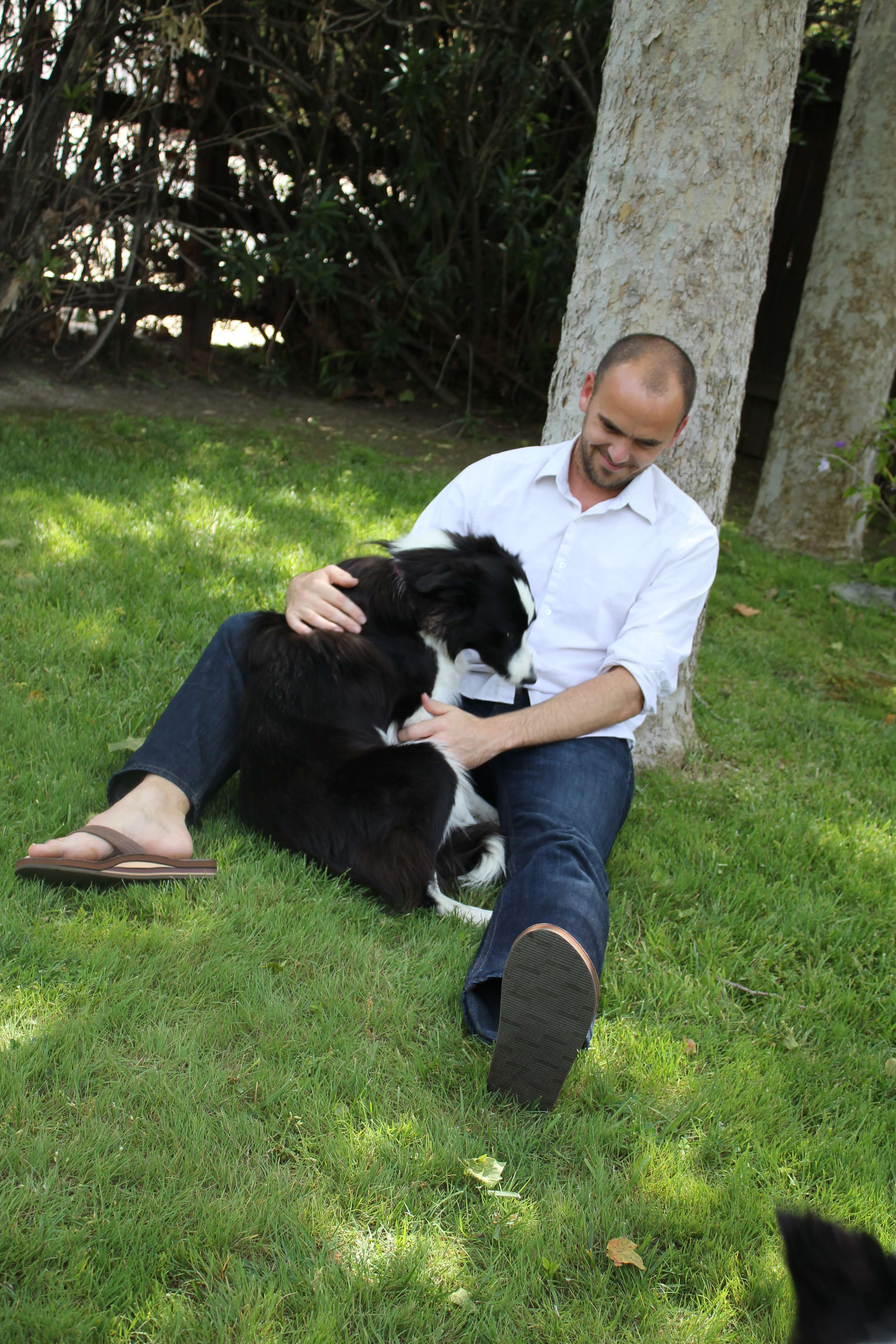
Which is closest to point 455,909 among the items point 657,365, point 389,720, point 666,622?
point 389,720

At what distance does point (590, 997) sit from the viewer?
2064 millimetres

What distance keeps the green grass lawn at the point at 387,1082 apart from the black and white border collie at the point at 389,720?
0.15 meters

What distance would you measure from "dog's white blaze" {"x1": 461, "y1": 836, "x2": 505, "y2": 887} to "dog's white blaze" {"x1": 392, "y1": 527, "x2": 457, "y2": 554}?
0.90 metres

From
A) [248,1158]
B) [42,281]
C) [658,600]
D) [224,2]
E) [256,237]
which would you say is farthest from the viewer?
[256,237]

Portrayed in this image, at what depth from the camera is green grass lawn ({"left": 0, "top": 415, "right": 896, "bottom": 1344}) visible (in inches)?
66.4

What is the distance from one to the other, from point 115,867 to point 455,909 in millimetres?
901

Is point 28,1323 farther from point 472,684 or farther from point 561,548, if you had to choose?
point 561,548

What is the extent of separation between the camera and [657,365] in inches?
113

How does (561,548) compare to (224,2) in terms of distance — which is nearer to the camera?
(561,548)

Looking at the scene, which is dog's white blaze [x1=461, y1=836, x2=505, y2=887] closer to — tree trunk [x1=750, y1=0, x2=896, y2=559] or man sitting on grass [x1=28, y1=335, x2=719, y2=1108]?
man sitting on grass [x1=28, y1=335, x2=719, y2=1108]

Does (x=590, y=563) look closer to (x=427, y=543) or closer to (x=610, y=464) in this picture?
(x=610, y=464)

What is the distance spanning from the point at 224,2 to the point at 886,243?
4.91 metres

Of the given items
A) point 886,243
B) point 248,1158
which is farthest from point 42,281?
point 248,1158

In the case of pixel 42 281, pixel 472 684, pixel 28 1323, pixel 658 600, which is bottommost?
pixel 28 1323
